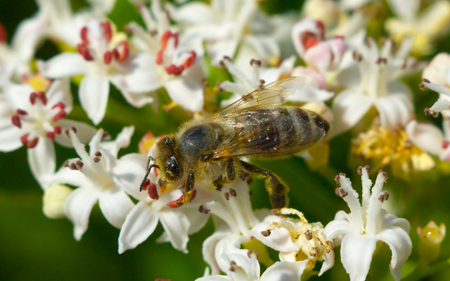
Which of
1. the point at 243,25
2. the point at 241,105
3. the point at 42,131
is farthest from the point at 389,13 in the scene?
the point at 42,131

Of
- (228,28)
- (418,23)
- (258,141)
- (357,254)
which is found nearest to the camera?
(357,254)

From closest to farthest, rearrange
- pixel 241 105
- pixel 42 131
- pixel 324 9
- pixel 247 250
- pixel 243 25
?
1. pixel 247 250
2. pixel 241 105
3. pixel 42 131
4. pixel 243 25
5. pixel 324 9

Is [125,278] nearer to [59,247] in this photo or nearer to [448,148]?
[59,247]

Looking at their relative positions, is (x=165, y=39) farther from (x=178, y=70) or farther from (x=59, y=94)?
(x=59, y=94)

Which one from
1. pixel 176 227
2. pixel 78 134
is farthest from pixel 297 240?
pixel 78 134

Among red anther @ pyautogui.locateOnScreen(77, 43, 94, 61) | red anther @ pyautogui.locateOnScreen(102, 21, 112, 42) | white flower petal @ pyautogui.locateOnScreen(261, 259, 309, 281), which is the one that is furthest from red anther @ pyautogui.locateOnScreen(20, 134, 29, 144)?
white flower petal @ pyautogui.locateOnScreen(261, 259, 309, 281)

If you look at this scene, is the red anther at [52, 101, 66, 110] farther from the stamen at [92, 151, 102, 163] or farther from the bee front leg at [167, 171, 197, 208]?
the bee front leg at [167, 171, 197, 208]

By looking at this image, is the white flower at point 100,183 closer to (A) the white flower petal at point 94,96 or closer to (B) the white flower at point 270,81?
(A) the white flower petal at point 94,96
